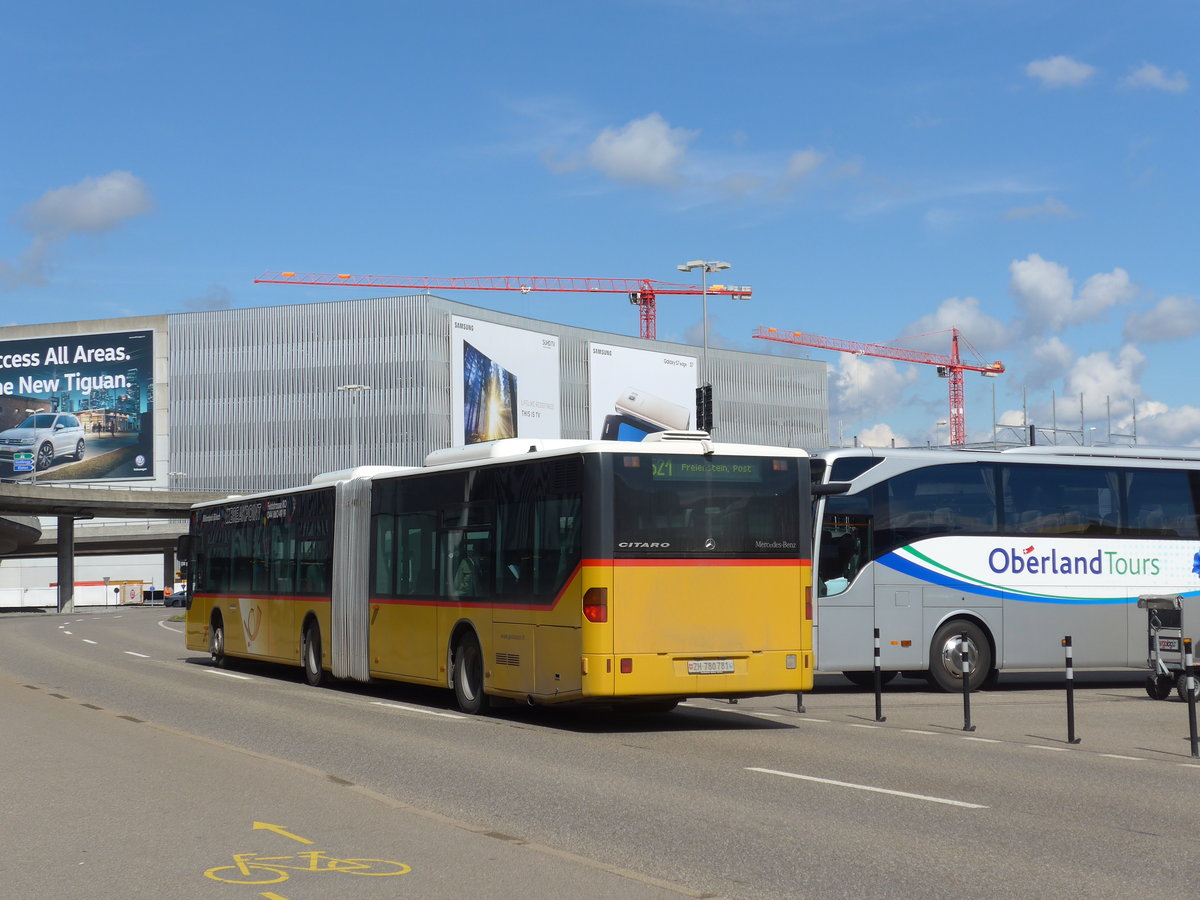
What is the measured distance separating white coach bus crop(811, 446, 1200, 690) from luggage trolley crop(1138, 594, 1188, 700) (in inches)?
50.3

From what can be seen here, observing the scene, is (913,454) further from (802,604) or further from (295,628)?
(295,628)

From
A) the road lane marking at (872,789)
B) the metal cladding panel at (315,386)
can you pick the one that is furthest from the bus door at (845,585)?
the metal cladding panel at (315,386)

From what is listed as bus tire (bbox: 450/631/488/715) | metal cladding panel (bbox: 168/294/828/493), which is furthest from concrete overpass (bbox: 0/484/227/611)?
bus tire (bbox: 450/631/488/715)

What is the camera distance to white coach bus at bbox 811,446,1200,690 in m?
20.9

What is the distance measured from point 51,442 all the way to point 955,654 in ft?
Result: 367

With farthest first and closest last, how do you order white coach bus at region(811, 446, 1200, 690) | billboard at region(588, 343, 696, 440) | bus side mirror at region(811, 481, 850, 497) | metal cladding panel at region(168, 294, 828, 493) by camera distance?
billboard at region(588, 343, 696, 440) → metal cladding panel at region(168, 294, 828, 493) → white coach bus at region(811, 446, 1200, 690) → bus side mirror at region(811, 481, 850, 497)

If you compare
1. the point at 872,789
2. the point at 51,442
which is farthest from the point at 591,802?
the point at 51,442

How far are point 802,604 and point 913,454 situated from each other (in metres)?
6.06

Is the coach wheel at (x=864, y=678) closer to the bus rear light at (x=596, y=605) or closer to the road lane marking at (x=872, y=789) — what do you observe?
the bus rear light at (x=596, y=605)

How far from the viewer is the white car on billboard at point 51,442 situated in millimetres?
121375

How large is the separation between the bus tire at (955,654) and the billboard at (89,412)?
10756 cm

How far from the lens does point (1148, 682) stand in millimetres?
21141

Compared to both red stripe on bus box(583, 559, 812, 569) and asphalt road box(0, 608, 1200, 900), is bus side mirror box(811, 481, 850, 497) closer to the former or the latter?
red stripe on bus box(583, 559, 812, 569)

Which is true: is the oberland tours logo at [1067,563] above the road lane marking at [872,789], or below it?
above
